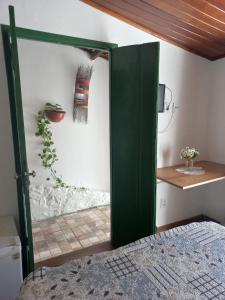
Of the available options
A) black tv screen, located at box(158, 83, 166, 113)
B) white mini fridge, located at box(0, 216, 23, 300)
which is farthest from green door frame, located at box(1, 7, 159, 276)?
black tv screen, located at box(158, 83, 166, 113)

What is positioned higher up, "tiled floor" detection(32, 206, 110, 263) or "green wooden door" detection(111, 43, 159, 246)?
"green wooden door" detection(111, 43, 159, 246)

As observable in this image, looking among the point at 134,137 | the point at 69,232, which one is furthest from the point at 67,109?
the point at 69,232

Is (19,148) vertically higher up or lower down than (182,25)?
lower down

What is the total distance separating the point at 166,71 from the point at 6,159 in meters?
1.84

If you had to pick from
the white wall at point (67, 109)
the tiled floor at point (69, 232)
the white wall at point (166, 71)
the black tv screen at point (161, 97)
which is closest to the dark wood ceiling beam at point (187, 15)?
the white wall at point (166, 71)

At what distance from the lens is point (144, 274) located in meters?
1.19

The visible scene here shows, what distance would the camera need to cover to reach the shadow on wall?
6.04ft

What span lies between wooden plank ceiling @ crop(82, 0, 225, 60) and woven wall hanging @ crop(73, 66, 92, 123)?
1.27 meters

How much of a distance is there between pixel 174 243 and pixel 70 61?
2.74m

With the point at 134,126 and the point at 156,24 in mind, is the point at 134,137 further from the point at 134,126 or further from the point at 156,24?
the point at 156,24

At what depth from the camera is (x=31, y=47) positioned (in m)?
3.03

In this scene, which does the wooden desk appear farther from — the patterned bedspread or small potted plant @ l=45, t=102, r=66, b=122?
small potted plant @ l=45, t=102, r=66, b=122

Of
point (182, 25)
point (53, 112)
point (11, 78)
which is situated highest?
point (182, 25)

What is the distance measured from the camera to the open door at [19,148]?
1575 mm
